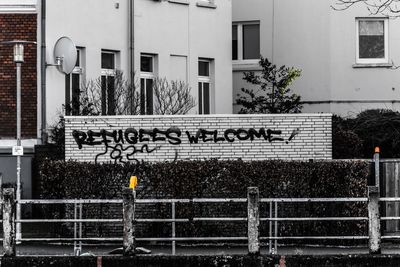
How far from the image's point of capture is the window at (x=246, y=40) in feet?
146

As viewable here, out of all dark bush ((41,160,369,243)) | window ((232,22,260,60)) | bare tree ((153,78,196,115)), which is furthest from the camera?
window ((232,22,260,60))

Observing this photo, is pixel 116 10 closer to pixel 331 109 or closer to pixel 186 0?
pixel 186 0

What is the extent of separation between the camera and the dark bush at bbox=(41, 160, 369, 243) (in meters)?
26.5

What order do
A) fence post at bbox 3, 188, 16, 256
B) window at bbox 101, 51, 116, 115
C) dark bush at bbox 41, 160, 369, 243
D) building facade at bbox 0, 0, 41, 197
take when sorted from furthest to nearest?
window at bbox 101, 51, 116, 115
building facade at bbox 0, 0, 41, 197
dark bush at bbox 41, 160, 369, 243
fence post at bbox 3, 188, 16, 256

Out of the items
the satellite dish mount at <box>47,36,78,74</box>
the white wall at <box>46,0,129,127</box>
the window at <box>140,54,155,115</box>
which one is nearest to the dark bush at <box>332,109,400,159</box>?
the window at <box>140,54,155,115</box>

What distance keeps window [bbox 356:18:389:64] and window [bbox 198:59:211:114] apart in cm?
571

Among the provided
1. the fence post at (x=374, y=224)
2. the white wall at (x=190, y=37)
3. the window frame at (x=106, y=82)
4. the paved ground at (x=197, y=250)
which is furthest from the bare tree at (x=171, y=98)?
the fence post at (x=374, y=224)

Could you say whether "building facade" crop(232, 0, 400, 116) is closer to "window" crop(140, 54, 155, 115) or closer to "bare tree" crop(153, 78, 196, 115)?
"window" crop(140, 54, 155, 115)

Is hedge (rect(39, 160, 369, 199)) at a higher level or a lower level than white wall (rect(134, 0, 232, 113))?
lower

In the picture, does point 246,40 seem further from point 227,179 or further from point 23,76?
point 227,179

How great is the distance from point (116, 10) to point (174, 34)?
2.77m

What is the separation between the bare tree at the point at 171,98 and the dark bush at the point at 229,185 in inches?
330

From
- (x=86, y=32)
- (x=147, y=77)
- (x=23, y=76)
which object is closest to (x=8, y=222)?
(x=23, y=76)

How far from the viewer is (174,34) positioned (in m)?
38.2
